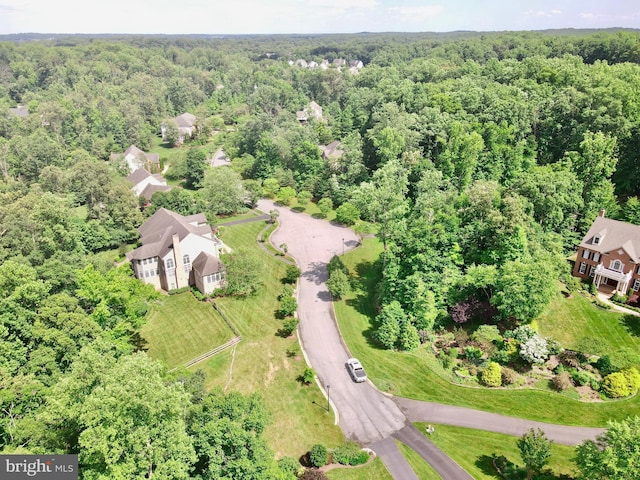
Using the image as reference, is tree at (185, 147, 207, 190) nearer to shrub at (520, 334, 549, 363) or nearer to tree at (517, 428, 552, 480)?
shrub at (520, 334, 549, 363)

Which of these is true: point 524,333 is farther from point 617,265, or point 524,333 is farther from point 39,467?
point 39,467

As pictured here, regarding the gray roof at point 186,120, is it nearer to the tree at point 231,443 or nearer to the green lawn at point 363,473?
the tree at point 231,443

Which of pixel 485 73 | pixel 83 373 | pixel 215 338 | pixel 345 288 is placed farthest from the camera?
pixel 485 73

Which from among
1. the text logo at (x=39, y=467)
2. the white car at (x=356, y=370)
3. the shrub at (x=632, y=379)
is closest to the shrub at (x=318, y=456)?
the white car at (x=356, y=370)

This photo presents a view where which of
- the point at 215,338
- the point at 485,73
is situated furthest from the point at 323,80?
the point at 215,338

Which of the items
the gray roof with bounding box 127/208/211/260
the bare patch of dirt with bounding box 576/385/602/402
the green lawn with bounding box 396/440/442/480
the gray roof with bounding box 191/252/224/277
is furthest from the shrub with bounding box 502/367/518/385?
the gray roof with bounding box 127/208/211/260

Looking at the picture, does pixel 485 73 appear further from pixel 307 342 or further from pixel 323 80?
pixel 307 342
